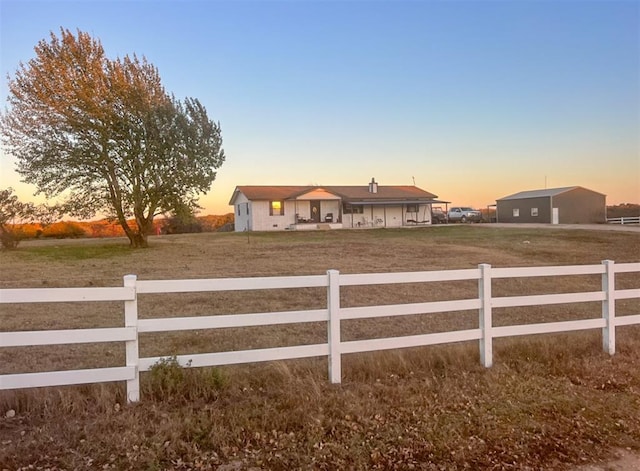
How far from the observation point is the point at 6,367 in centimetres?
597

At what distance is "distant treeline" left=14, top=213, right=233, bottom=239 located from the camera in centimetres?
2761

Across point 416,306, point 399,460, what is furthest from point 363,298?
point 399,460

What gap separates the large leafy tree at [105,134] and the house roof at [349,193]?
46.5 feet

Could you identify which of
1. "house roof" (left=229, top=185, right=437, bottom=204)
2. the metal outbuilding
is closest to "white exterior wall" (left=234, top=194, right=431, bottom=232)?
"house roof" (left=229, top=185, right=437, bottom=204)

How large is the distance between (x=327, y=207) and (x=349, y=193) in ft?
10.1

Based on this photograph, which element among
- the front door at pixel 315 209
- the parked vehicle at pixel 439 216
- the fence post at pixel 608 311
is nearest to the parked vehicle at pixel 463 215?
the parked vehicle at pixel 439 216

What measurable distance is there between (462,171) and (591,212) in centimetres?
2577

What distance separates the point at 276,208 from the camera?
40.8 meters

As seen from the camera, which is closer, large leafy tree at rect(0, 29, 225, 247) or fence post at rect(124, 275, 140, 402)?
fence post at rect(124, 275, 140, 402)

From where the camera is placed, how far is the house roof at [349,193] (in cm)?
4062

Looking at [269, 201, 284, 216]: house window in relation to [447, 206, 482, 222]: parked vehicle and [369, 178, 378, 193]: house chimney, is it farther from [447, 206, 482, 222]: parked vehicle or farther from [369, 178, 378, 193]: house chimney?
[447, 206, 482, 222]: parked vehicle

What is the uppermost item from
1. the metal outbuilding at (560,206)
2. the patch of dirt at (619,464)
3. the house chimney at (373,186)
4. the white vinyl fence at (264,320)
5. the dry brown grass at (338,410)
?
the house chimney at (373,186)

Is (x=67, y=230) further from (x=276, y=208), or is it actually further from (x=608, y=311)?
(x=608, y=311)

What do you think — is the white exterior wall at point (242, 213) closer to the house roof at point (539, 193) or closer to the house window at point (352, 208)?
the house window at point (352, 208)
